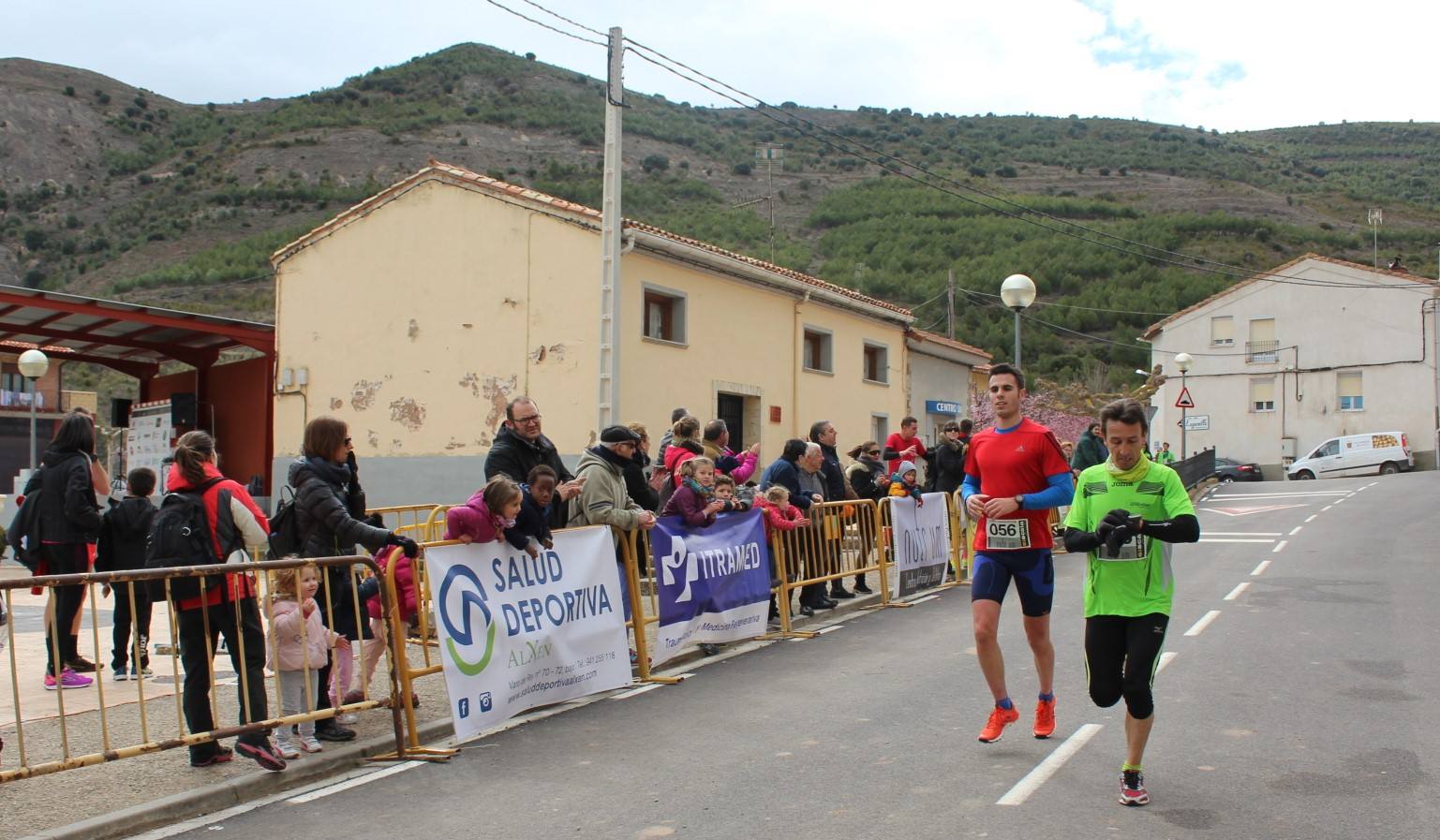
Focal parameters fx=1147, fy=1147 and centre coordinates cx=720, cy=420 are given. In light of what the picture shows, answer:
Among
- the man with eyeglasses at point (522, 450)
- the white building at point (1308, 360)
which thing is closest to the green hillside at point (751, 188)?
the white building at point (1308, 360)

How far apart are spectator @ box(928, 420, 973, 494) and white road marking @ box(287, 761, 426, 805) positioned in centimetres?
950

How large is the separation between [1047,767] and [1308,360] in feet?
173

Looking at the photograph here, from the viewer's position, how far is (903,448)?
48.8 feet

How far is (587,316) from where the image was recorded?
1936 cm

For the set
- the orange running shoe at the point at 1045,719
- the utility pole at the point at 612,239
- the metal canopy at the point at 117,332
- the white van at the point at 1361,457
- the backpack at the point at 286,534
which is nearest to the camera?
the orange running shoe at the point at 1045,719

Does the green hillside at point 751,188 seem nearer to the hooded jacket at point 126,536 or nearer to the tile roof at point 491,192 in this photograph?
the tile roof at point 491,192

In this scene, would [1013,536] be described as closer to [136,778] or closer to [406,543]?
[406,543]

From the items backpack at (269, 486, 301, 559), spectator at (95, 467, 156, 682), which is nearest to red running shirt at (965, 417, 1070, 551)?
backpack at (269, 486, 301, 559)

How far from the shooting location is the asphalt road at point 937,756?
490 centimetres

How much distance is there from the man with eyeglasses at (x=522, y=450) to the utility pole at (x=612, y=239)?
593 centimetres

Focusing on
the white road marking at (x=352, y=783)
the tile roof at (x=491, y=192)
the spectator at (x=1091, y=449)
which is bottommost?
the white road marking at (x=352, y=783)

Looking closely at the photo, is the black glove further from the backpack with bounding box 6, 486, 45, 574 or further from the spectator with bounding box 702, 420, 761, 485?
the spectator with bounding box 702, 420, 761, 485

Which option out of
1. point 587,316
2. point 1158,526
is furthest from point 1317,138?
point 1158,526

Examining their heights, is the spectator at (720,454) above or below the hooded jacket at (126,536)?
above
